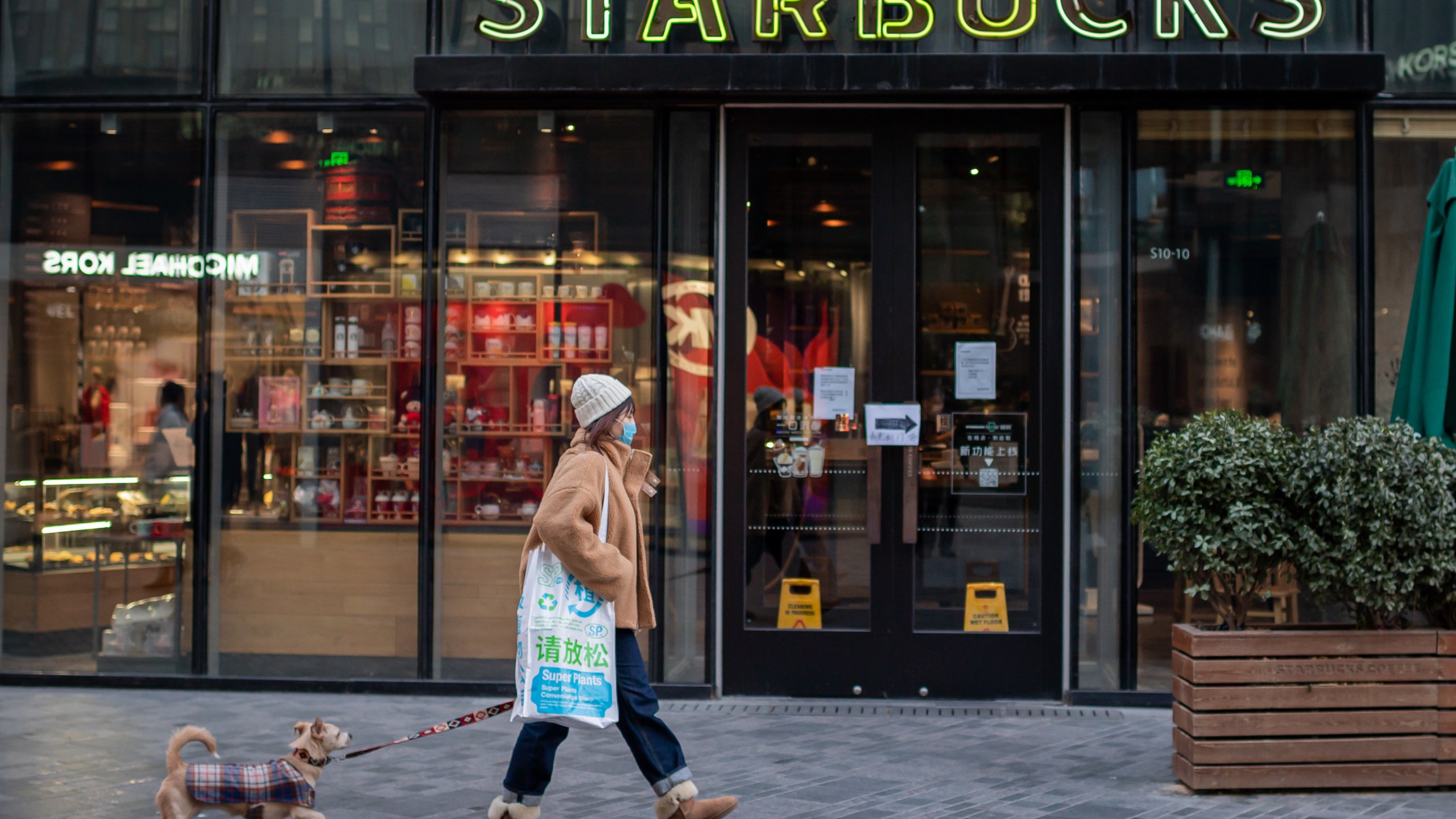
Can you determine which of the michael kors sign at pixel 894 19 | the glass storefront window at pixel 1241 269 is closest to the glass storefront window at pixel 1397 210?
the glass storefront window at pixel 1241 269

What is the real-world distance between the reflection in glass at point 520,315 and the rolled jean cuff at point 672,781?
9.63ft

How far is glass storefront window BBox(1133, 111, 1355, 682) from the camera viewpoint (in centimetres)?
805

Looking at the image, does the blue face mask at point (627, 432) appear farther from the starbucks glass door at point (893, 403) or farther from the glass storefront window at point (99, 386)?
the glass storefront window at point (99, 386)

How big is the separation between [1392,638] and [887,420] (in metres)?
3.04

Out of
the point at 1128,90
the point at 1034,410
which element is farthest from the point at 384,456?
the point at 1128,90

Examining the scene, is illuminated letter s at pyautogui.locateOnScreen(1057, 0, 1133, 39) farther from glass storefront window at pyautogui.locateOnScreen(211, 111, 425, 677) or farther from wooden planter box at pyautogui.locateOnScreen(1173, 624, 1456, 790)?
glass storefront window at pyautogui.locateOnScreen(211, 111, 425, 677)

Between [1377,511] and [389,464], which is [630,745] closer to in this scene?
[1377,511]

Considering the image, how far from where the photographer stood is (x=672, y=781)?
530 centimetres

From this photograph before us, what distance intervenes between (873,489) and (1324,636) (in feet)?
9.27

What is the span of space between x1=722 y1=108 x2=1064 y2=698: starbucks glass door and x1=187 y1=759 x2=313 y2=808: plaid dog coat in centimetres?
352

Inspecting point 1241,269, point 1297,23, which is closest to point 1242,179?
point 1241,269

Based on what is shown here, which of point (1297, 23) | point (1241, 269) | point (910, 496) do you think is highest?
point (1297, 23)

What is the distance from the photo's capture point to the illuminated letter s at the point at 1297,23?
7723mm

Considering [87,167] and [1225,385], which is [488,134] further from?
[1225,385]
